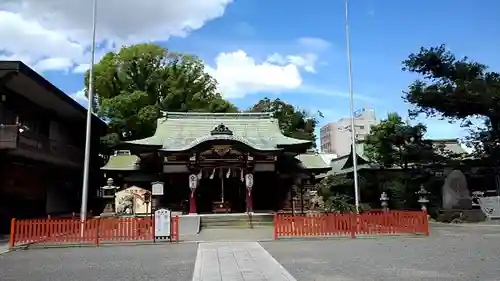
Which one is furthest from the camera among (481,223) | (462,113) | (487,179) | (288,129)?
(288,129)

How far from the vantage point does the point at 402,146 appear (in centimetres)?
2955

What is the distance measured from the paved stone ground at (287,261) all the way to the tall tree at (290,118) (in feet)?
107

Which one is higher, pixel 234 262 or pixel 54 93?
pixel 54 93

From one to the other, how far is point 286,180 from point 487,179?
16.4 meters

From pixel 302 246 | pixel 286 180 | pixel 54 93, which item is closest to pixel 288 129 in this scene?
pixel 286 180

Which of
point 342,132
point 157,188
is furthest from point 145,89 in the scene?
point 342,132

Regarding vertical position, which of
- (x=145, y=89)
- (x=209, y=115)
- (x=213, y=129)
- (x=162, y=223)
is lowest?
(x=162, y=223)

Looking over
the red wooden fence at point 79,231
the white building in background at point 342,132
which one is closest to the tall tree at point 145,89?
the red wooden fence at point 79,231

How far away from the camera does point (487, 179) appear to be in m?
32.1

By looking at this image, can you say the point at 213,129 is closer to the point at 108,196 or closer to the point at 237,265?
the point at 108,196

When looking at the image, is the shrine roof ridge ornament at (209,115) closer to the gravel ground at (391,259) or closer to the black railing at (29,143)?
the black railing at (29,143)

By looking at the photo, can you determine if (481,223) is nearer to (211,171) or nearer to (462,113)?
(462,113)

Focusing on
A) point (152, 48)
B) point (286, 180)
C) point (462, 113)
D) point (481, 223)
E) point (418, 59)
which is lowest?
point (481, 223)

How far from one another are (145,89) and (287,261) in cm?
3292
